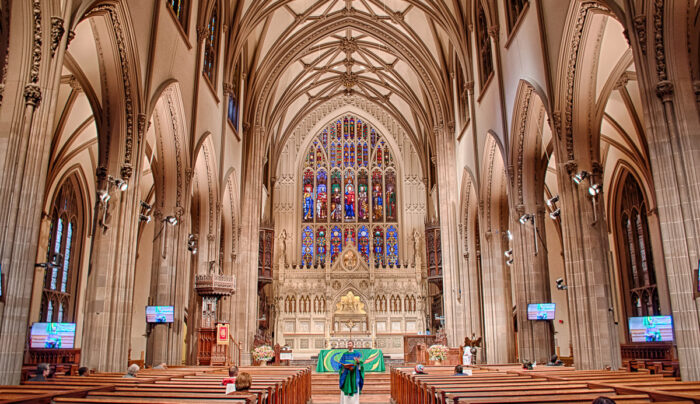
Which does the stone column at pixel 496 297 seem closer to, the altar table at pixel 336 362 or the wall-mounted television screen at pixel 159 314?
the altar table at pixel 336 362

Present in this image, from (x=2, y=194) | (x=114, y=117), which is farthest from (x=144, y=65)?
(x=2, y=194)

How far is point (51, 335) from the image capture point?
14.6 metres

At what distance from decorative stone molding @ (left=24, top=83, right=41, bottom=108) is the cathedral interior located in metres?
0.09

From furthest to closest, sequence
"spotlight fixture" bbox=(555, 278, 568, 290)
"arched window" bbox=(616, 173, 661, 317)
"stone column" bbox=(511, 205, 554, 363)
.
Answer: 1. "arched window" bbox=(616, 173, 661, 317)
2. "stone column" bbox=(511, 205, 554, 363)
3. "spotlight fixture" bbox=(555, 278, 568, 290)

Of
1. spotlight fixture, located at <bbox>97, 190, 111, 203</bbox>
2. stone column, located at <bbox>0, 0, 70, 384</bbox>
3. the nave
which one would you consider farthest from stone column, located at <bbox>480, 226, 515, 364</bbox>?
stone column, located at <bbox>0, 0, 70, 384</bbox>

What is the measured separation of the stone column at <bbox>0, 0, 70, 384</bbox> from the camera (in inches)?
289

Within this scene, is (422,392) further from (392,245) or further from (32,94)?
(392,245)

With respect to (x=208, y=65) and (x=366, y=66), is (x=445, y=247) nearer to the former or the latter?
(x=366, y=66)

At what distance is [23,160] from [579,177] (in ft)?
32.7

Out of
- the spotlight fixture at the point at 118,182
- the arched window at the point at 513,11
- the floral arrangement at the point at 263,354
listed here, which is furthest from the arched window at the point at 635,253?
the spotlight fixture at the point at 118,182

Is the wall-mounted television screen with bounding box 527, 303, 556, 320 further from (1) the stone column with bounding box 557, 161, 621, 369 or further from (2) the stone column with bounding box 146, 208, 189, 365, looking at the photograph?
(2) the stone column with bounding box 146, 208, 189, 365

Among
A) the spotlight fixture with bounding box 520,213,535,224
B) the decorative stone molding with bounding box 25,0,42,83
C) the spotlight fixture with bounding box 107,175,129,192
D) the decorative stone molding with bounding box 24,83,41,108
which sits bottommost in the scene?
the spotlight fixture with bounding box 520,213,535,224

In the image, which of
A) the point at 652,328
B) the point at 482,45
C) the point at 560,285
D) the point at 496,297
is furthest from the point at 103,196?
the point at 482,45

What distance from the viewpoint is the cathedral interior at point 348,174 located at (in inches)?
324
